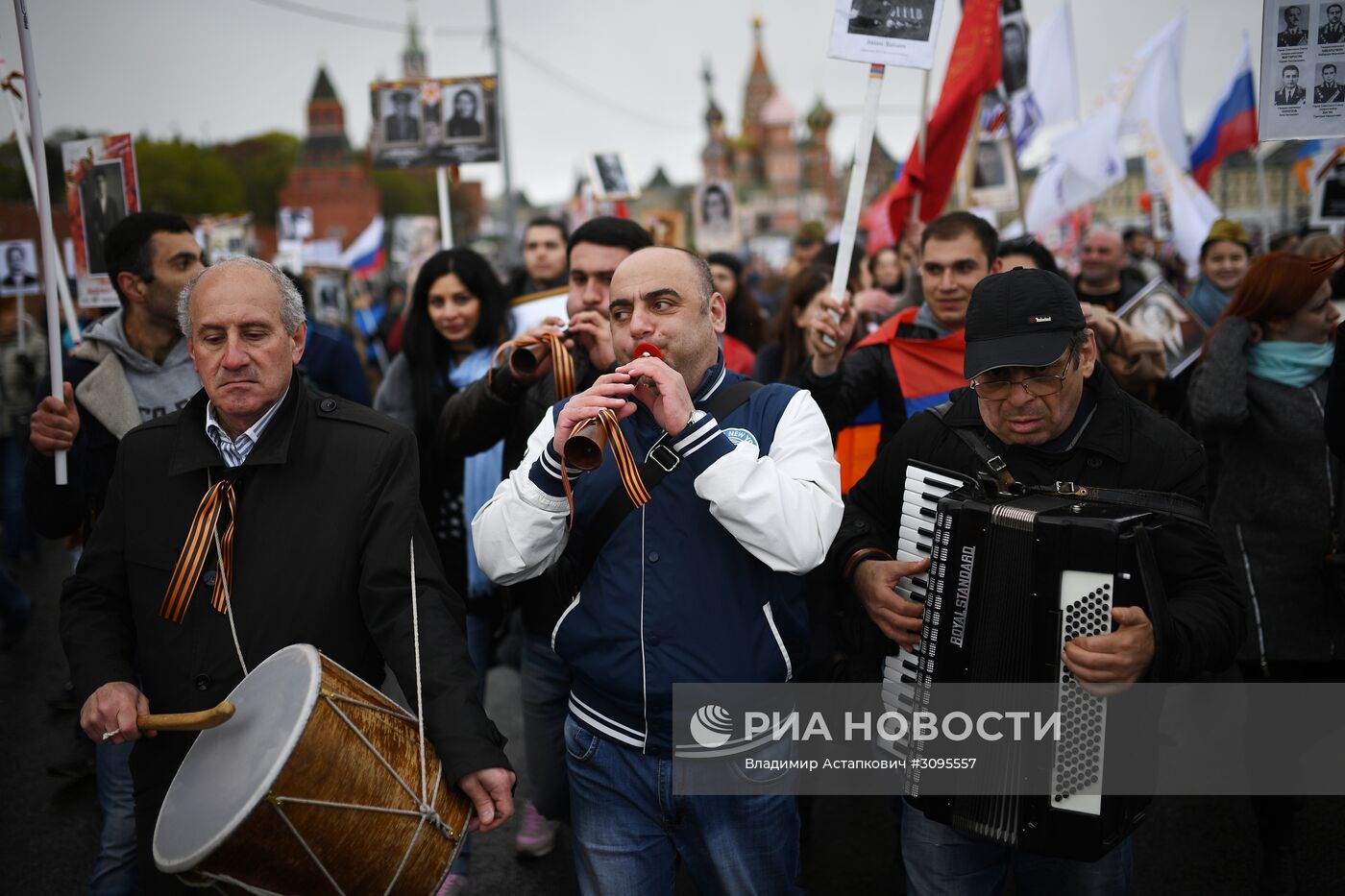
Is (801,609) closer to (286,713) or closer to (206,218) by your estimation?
(286,713)

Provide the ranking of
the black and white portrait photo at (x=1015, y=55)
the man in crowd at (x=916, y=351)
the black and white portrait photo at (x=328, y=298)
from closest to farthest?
the man in crowd at (x=916, y=351)
the black and white portrait photo at (x=1015, y=55)
the black and white portrait photo at (x=328, y=298)

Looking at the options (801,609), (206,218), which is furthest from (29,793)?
(206,218)

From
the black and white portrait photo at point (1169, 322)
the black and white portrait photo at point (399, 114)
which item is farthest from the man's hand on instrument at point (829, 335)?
the black and white portrait photo at point (399, 114)

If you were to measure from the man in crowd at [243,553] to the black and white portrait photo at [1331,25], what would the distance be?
127 inches

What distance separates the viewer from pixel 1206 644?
236 cm

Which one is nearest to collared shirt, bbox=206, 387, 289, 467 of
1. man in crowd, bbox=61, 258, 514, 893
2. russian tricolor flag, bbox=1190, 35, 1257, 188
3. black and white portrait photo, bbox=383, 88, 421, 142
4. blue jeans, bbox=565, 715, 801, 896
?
man in crowd, bbox=61, 258, 514, 893

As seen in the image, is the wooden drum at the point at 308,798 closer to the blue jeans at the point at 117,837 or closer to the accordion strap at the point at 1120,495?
the blue jeans at the point at 117,837

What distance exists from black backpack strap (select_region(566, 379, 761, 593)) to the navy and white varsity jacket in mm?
20

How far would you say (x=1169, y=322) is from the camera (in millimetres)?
5105

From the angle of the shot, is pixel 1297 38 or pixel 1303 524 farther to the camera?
pixel 1303 524

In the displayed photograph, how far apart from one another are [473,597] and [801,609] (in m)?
1.82

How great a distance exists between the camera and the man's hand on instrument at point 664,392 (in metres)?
2.37

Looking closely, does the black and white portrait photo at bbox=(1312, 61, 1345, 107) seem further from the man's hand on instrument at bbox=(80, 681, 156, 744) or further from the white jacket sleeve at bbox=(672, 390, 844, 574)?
the man's hand on instrument at bbox=(80, 681, 156, 744)

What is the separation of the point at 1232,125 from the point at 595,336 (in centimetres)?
1028
